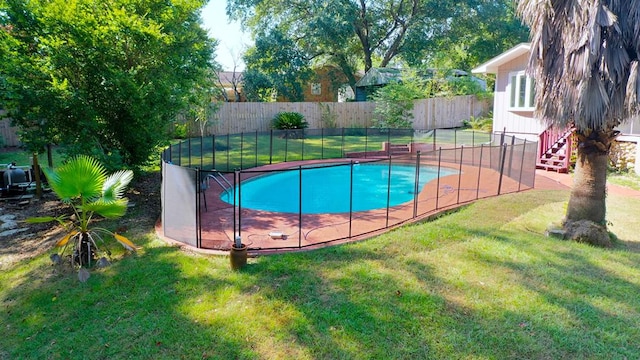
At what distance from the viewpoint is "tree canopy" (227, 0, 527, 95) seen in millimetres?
28719

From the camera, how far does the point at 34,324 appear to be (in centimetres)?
478

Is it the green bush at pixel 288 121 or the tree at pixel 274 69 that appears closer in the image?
the green bush at pixel 288 121

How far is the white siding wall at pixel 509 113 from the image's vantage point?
16.9 meters

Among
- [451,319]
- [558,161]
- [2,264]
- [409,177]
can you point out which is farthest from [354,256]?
[558,161]

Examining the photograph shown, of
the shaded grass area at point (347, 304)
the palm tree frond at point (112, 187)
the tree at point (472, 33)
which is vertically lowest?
the shaded grass area at point (347, 304)

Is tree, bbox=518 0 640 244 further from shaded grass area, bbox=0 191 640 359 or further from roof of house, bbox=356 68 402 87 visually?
roof of house, bbox=356 68 402 87

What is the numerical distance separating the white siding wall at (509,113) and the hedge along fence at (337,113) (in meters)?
6.21

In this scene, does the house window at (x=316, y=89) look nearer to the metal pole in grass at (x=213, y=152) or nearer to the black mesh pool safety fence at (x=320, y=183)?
the black mesh pool safety fence at (x=320, y=183)

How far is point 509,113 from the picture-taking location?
59.0ft

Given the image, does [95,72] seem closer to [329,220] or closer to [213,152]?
[213,152]

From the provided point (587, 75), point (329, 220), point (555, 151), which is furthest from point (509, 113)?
point (329, 220)

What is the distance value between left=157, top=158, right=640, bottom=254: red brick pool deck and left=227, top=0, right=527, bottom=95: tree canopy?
20220mm

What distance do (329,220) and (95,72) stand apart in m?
5.71

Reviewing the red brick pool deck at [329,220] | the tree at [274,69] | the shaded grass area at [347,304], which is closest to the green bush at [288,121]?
the tree at [274,69]
